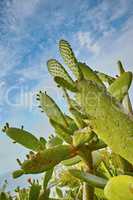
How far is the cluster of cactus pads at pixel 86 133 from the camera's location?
0.79 meters

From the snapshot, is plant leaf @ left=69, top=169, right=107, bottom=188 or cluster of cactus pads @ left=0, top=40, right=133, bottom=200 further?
plant leaf @ left=69, top=169, right=107, bottom=188

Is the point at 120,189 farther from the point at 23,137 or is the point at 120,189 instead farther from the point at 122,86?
the point at 23,137

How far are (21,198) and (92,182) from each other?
81 centimetres

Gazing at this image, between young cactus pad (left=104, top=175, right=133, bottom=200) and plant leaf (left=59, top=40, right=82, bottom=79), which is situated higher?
plant leaf (left=59, top=40, right=82, bottom=79)

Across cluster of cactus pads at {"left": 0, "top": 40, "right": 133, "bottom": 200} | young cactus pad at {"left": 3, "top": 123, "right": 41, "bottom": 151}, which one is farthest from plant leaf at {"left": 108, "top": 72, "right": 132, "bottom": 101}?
young cactus pad at {"left": 3, "top": 123, "right": 41, "bottom": 151}

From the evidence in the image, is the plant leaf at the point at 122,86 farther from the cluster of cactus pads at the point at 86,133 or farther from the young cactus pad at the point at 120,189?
the young cactus pad at the point at 120,189

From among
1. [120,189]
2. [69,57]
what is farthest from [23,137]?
A: [120,189]

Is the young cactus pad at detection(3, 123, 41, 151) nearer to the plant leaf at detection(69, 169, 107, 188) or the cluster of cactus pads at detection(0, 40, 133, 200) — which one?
the cluster of cactus pads at detection(0, 40, 133, 200)

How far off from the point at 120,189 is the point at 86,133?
25 cm

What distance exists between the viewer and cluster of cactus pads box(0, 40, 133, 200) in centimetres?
79

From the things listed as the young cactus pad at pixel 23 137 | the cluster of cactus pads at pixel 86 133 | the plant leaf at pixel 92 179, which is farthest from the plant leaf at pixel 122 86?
the young cactus pad at pixel 23 137

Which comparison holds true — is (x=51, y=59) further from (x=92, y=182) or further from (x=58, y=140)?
(x=92, y=182)

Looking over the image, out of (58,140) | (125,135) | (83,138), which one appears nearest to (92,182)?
(83,138)

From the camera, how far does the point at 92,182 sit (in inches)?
37.5
